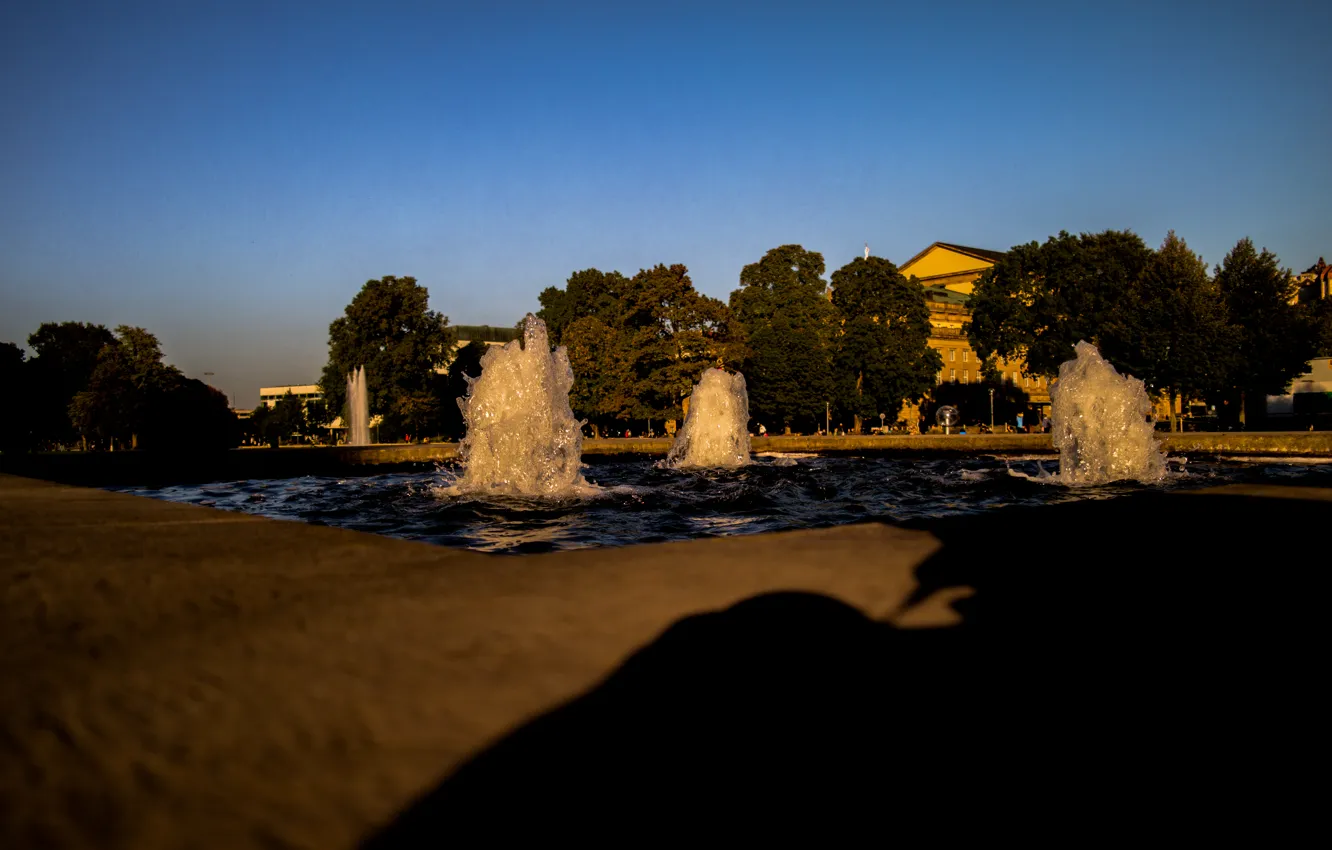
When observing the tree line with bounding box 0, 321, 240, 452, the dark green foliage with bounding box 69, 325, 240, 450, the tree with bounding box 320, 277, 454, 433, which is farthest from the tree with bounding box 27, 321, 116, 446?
the tree with bounding box 320, 277, 454, 433

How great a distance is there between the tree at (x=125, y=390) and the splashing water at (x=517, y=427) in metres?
49.2

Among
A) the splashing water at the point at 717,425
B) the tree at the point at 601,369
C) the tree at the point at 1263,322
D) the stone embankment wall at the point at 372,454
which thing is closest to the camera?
the stone embankment wall at the point at 372,454

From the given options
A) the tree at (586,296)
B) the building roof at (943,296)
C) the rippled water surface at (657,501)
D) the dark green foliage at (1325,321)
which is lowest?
the rippled water surface at (657,501)

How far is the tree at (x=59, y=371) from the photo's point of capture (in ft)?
204

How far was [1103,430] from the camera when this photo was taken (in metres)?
19.0

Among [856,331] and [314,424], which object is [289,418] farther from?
[856,331]

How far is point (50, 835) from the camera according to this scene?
1.36m

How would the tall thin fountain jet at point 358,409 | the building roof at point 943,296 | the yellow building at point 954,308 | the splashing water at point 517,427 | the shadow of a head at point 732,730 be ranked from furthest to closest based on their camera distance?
the building roof at point 943,296
the yellow building at point 954,308
the tall thin fountain jet at point 358,409
the splashing water at point 517,427
the shadow of a head at point 732,730

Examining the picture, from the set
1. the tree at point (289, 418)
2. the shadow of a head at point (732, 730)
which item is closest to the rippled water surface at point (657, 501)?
the shadow of a head at point (732, 730)

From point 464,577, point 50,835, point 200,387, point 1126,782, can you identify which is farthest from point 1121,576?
point 200,387

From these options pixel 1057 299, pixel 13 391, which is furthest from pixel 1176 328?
pixel 13 391

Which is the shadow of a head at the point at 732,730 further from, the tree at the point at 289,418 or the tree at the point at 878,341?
the tree at the point at 289,418

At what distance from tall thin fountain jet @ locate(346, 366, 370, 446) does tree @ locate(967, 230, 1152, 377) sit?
39.1 metres

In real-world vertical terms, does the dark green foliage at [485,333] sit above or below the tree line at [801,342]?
above
